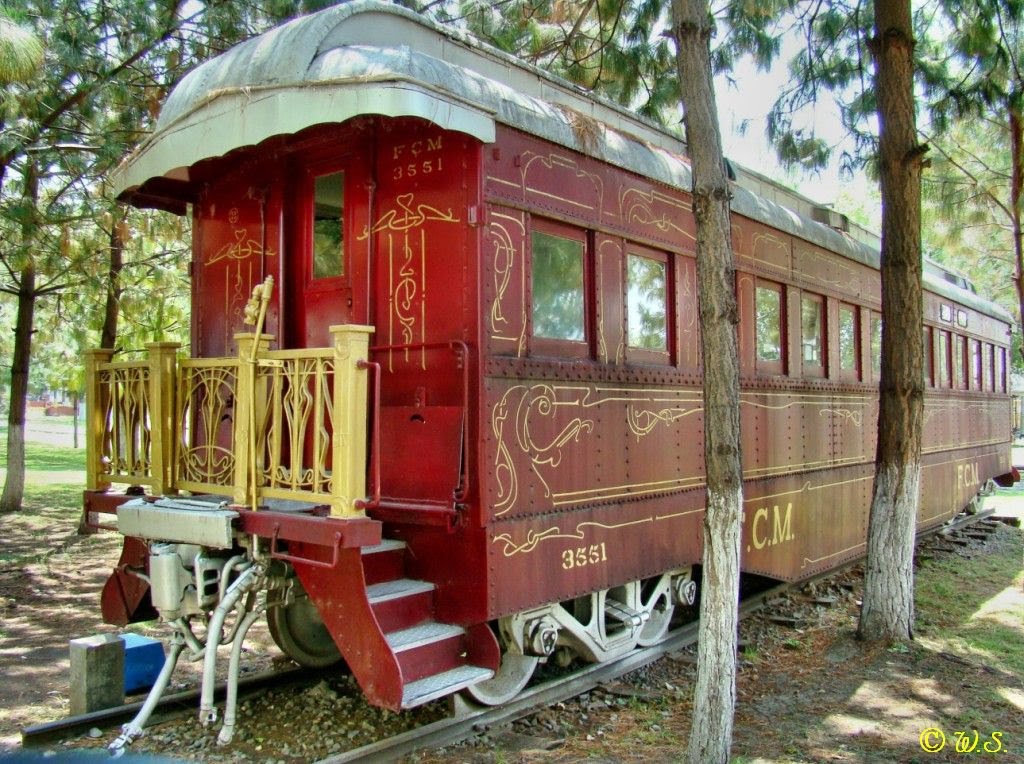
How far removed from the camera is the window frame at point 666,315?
5.53 metres

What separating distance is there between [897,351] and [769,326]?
106 centimetres

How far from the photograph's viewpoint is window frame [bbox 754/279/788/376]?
704 centimetres

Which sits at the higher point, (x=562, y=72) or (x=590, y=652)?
(x=562, y=72)

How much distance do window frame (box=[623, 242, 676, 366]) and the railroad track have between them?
1.97m

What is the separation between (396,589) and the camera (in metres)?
4.48

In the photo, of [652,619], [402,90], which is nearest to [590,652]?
[652,619]

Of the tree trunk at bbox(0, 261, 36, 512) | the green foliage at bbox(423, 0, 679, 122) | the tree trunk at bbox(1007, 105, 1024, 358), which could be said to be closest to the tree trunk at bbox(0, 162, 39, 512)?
the tree trunk at bbox(0, 261, 36, 512)

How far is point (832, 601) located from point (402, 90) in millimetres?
6243

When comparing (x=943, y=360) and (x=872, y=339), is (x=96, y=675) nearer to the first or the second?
(x=872, y=339)

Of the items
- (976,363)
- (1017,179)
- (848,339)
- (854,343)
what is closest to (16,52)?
(848,339)

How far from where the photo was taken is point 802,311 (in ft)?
25.7

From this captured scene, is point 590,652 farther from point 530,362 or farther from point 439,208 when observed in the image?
point 439,208

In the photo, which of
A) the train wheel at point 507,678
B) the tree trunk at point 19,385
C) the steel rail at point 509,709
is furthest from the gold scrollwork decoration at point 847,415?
the tree trunk at point 19,385

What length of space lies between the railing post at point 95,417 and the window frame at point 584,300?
255 cm
